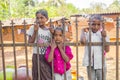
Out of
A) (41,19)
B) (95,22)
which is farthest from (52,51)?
(95,22)

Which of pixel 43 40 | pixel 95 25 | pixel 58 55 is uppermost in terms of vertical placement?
pixel 95 25

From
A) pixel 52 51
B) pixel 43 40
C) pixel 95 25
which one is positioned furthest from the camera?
pixel 95 25

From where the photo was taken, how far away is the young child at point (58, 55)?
10.9 feet

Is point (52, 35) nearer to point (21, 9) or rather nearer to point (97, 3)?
point (21, 9)

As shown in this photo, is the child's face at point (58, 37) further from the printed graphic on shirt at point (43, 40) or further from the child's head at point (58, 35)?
the printed graphic on shirt at point (43, 40)

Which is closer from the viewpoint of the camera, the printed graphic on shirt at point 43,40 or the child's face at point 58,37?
the child's face at point 58,37

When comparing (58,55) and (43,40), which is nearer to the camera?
(58,55)

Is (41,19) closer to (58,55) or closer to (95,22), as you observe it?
(58,55)

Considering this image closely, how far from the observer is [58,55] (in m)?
3.41

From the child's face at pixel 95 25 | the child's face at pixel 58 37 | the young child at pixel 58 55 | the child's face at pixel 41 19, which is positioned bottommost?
the young child at pixel 58 55

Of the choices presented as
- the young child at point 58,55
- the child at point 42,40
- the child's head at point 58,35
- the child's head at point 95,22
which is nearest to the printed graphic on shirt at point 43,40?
the child at point 42,40

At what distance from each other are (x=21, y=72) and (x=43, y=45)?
1.41 metres

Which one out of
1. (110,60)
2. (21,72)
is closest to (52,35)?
(21,72)

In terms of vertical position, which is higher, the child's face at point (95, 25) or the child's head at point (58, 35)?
the child's face at point (95, 25)
